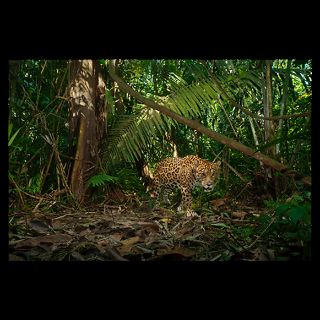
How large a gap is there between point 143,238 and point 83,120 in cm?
227

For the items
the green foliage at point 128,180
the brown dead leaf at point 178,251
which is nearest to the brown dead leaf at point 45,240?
the brown dead leaf at point 178,251

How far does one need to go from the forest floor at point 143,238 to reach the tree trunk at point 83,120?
2.55 ft

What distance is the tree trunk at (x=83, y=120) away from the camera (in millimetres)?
4418

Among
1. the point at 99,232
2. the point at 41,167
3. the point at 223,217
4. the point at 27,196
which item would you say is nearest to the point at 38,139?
the point at 41,167

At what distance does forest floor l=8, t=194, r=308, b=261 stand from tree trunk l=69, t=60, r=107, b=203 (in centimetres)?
78

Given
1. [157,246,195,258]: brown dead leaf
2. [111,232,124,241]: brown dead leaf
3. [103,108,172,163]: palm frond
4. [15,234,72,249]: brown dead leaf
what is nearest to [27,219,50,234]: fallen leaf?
[15,234,72,249]: brown dead leaf

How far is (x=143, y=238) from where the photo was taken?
2.67m

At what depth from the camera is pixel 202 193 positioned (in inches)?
213

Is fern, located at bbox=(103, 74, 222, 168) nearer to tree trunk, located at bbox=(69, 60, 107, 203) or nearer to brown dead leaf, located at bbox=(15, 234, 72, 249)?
tree trunk, located at bbox=(69, 60, 107, 203)

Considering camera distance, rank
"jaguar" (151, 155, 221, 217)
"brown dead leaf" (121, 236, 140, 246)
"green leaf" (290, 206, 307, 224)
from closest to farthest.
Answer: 1. "green leaf" (290, 206, 307, 224)
2. "brown dead leaf" (121, 236, 140, 246)
3. "jaguar" (151, 155, 221, 217)

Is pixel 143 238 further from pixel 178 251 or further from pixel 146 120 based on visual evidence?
pixel 146 120

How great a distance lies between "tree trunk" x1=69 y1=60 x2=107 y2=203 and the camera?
4418 millimetres

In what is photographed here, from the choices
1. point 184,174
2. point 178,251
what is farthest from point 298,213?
point 184,174
